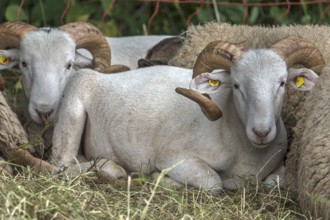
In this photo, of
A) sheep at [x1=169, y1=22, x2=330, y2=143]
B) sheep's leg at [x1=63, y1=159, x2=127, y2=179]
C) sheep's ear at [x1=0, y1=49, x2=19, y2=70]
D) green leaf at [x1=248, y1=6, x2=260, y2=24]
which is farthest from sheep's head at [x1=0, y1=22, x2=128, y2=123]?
green leaf at [x1=248, y1=6, x2=260, y2=24]

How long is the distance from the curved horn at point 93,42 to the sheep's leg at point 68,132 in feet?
1.93

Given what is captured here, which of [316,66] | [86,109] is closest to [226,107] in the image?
[316,66]

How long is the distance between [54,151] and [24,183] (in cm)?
126

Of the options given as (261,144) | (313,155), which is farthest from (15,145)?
(313,155)

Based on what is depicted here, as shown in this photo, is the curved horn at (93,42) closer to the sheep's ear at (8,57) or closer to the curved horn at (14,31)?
the curved horn at (14,31)

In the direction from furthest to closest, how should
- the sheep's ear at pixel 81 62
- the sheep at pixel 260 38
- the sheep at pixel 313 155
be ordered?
the sheep's ear at pixel 81 62
the sheep at pixel 260 38
the sheep at pixel 313 155

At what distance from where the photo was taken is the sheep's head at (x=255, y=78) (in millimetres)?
6477

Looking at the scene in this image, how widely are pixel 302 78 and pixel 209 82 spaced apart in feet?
1.97

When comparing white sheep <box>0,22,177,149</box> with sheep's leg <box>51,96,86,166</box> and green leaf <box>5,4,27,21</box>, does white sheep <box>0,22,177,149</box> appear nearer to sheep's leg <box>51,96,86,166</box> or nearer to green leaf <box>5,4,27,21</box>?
sheep's leg <box>51,96,86,166</box>

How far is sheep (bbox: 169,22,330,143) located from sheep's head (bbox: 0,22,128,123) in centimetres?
62

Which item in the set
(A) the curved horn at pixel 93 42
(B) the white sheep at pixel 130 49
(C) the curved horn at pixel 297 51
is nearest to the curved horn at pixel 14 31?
(A) the curved horn at pixel 93 42

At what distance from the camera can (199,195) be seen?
253 inches

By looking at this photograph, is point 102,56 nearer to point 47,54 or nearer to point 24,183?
point 47,54

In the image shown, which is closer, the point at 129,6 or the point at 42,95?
the point at 42,95
